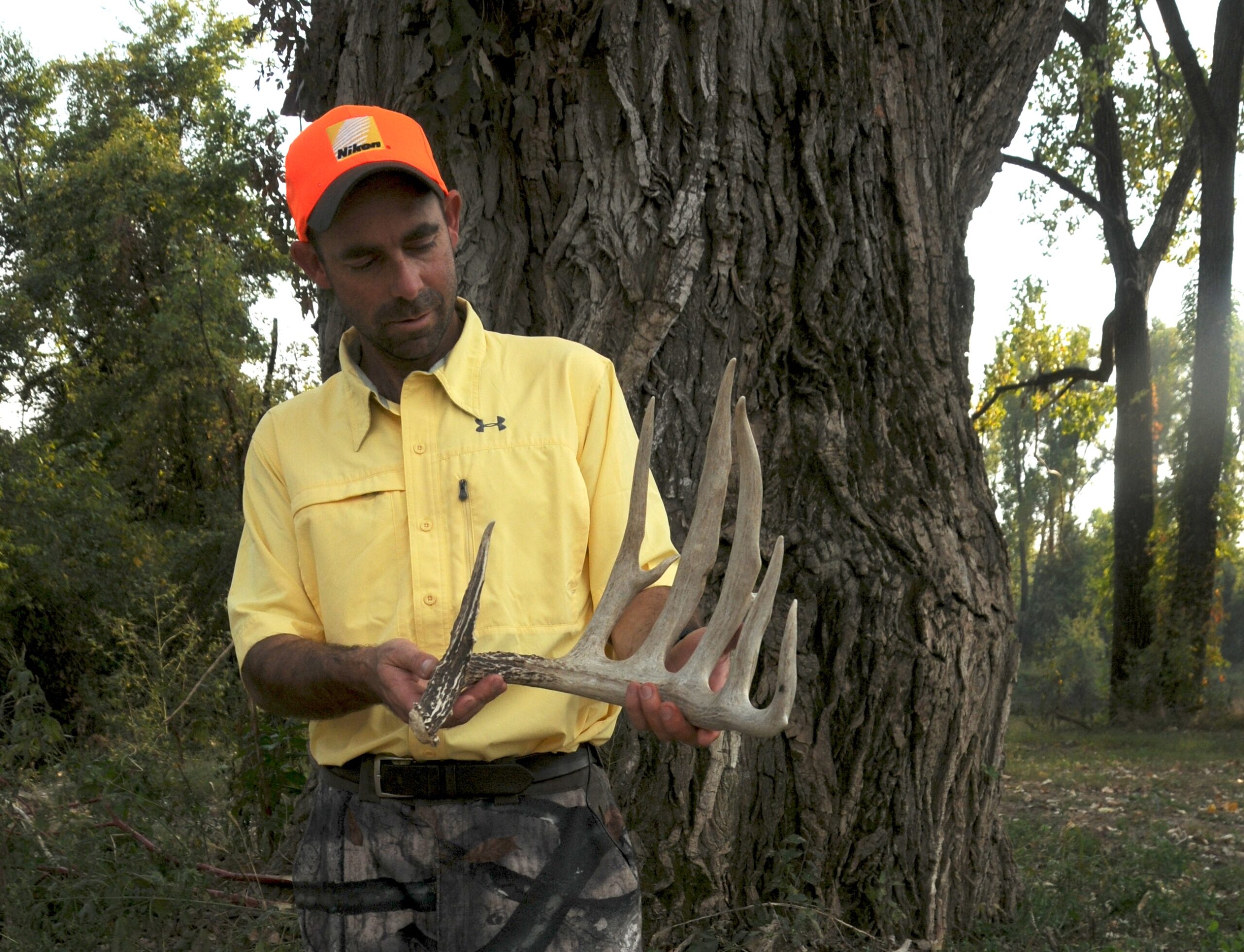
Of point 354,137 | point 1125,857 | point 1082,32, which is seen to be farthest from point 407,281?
point 1082,32

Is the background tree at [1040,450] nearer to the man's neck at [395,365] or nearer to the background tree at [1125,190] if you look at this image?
the background tree at [1125,190]

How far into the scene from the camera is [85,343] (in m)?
26.3

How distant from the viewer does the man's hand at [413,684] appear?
1953mm

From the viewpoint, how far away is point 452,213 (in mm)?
2598

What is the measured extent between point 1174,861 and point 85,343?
2554cm

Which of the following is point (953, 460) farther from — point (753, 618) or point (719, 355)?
point (753, 618)

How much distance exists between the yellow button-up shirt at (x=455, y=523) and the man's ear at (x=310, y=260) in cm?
30

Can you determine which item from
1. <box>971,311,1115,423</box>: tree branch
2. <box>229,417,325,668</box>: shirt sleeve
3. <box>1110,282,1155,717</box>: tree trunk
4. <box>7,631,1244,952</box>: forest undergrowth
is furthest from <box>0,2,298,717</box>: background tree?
<box>229,417,325,668</box>: shirt sleeve

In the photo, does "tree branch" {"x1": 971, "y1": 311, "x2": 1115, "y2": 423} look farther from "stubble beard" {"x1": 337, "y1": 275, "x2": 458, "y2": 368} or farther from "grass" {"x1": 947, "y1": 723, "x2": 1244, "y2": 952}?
"stubble beard" {"x1": 337, "y1": 275, "x2": 458, "y2": 368}

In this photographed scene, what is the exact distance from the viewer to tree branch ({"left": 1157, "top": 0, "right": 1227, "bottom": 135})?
16219 mm

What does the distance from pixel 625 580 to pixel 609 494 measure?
222mm

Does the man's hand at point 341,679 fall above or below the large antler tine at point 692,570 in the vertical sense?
below

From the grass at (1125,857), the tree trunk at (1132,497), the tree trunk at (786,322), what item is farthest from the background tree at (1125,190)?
the tree trunk at (786,322)

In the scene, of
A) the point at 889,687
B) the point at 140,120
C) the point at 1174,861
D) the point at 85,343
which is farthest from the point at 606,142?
the point at 140,120
